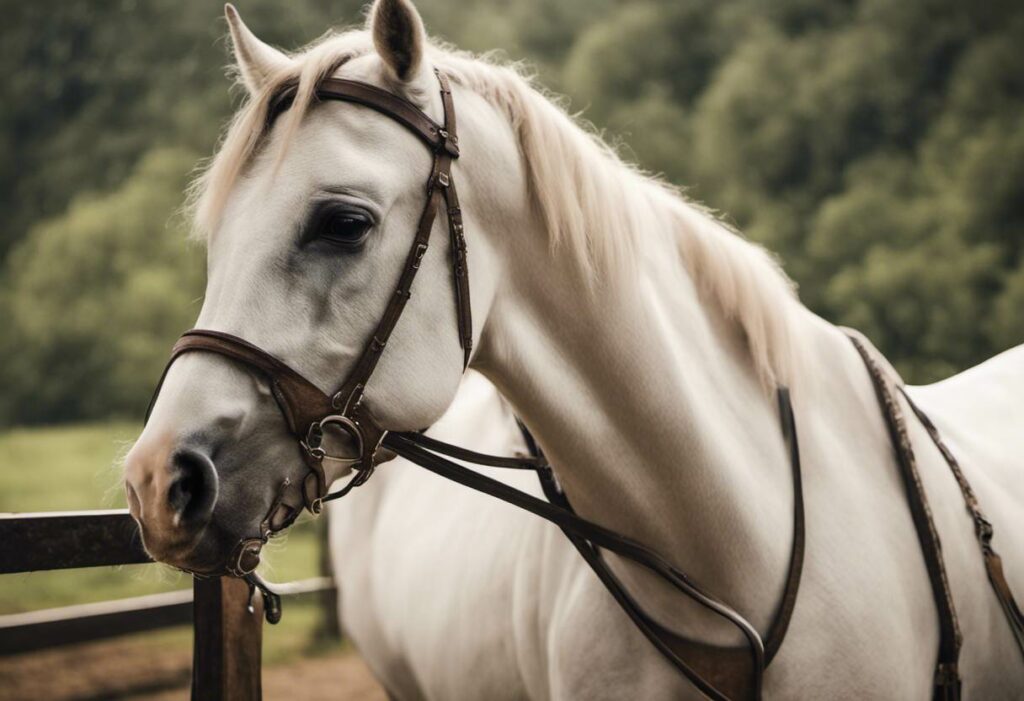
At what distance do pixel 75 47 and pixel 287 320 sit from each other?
19.5m

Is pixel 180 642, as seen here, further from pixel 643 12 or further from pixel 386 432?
pixel 643 12

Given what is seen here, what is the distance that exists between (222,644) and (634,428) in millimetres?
1397

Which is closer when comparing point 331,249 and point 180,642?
point 331,249

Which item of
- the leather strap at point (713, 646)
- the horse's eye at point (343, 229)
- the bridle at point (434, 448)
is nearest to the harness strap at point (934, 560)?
the bridle at point (434, 448)

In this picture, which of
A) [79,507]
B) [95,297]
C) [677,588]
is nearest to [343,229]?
[677,588]

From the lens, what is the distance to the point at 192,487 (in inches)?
54.2

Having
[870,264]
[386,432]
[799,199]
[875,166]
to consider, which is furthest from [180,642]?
[875,166]

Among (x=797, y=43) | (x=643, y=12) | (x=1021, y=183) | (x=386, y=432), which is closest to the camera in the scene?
(x=386, y=432)

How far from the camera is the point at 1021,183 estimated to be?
991 centimetres

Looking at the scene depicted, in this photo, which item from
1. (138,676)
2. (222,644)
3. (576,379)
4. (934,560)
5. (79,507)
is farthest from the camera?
(79,507)

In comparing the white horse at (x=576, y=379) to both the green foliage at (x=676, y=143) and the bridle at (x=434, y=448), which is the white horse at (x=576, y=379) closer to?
the bridle at (x=434, y=448)

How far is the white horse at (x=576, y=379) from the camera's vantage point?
4.73 feet

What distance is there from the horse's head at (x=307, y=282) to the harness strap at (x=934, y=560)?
1.03 m

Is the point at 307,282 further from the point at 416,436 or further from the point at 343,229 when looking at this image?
the point at 416,436
